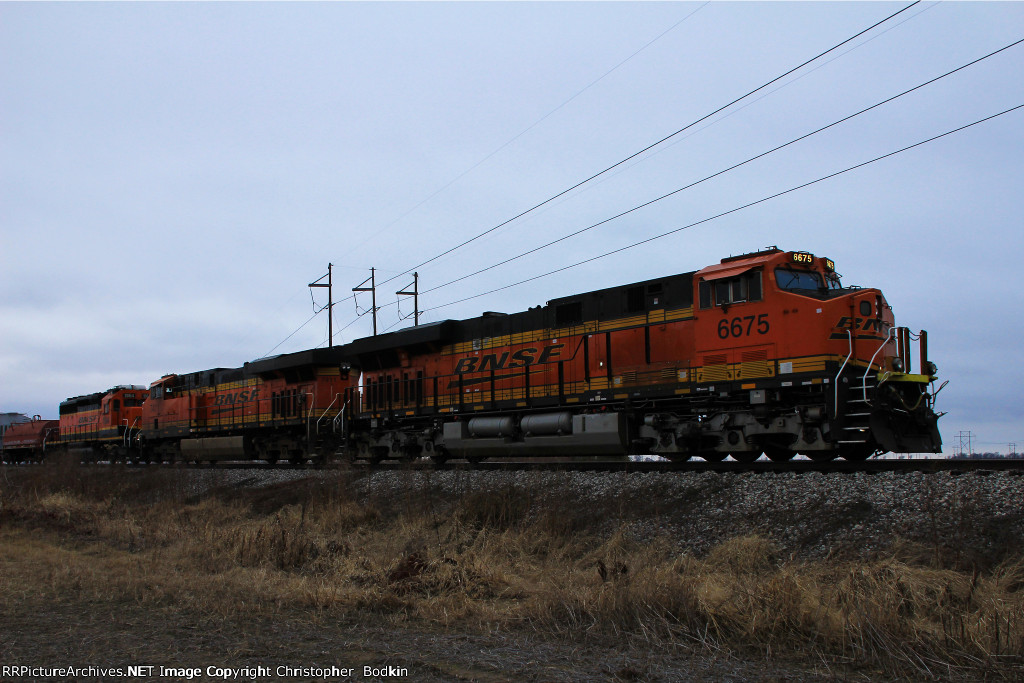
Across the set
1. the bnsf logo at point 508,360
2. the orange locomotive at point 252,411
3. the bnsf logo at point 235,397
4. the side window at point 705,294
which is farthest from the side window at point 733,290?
the bnsf logo at point 235,397

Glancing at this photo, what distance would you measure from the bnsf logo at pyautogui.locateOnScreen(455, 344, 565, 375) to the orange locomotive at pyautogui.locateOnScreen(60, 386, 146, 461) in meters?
21.0

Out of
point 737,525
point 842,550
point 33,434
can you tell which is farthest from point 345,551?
point 33,434

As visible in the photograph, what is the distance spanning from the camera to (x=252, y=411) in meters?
28.3

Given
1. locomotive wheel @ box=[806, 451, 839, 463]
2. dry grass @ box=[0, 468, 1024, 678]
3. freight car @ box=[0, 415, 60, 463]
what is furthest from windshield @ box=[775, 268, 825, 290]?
freight car @ box=[0, 415, 60, 463]

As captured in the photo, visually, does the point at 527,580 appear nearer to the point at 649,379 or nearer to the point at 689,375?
the point at 689,375

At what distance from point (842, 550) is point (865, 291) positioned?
21.6ft

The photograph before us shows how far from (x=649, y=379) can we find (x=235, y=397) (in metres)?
19.3

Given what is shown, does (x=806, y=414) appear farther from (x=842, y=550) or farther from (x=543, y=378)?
(x=543, y=378)

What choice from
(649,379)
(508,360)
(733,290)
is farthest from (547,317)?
(733,290)

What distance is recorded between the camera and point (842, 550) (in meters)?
8.61

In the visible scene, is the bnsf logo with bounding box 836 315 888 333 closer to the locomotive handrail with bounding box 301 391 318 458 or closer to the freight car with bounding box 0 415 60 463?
the locomotive handrail with bounding box 301 391 318 458

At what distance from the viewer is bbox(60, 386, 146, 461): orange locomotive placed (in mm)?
34938

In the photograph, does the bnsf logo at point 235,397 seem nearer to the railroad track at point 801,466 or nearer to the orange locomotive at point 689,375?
the orange locomotive at point 689,375

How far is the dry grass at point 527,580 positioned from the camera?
6.21 m
